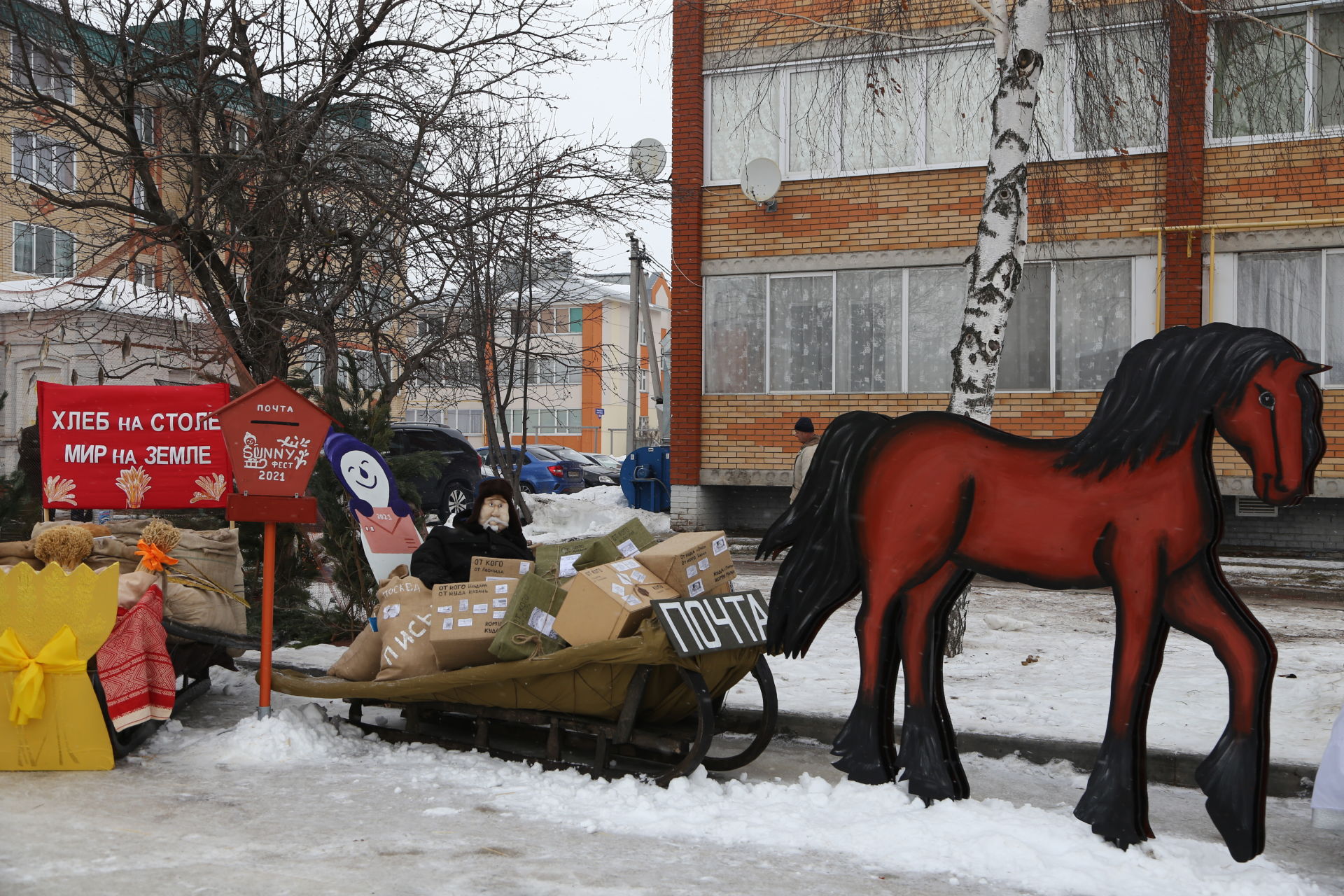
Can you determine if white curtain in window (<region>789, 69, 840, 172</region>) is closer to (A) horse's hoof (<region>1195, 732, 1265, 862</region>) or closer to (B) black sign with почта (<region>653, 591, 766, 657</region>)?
(B) black sign with почта (<region>653, 591, 766, 657</region>)

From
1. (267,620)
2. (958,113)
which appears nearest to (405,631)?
(267,620)

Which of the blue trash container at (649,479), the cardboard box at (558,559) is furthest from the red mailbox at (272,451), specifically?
the blue trash container at (649,479)

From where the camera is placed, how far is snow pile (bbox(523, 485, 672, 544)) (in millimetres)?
20094

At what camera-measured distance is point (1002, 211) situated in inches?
324

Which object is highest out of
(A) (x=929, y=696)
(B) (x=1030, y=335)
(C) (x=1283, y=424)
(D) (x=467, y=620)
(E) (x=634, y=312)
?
(E) (x=634, y=312)

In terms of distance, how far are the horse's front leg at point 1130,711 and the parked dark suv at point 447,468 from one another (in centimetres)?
1622

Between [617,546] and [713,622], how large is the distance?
53.1 inches

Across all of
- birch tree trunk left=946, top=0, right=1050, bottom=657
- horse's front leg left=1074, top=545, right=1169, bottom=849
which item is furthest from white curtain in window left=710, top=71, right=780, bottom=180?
horse's front leg left=1074, top=545, right=1169, bottom=849

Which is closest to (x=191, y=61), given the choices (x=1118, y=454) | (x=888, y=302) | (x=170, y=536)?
(x=170, y=536)

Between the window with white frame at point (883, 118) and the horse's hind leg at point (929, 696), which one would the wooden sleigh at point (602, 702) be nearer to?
the horse's hind leg at point (929, 696)

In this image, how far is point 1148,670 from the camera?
186 inches

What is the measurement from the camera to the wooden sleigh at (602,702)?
17.6ft

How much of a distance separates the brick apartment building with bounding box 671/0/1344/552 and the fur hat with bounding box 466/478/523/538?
897cm

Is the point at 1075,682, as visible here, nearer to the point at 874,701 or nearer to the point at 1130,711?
the point at 874,701
